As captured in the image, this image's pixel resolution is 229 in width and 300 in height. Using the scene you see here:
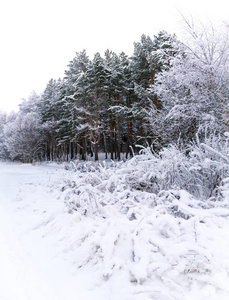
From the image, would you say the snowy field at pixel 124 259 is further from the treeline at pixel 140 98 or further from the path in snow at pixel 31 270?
the treeline at pixel 140 98

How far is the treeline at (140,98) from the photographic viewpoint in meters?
6.47

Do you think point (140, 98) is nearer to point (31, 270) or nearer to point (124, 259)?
point (124, 259)

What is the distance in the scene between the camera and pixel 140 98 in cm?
2028

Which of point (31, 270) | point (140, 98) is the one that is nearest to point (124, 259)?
point (31, 270)

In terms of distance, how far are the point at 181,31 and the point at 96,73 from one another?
1602cm

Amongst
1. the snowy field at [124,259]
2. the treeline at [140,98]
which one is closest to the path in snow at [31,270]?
the snowy field at [124,259]

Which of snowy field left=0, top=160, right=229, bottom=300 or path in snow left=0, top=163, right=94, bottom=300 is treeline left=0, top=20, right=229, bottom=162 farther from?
path in snow left=0, top=163, right=94, bottom=300

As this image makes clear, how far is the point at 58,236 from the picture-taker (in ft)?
8.86

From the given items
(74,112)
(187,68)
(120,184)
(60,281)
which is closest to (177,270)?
(60,281)

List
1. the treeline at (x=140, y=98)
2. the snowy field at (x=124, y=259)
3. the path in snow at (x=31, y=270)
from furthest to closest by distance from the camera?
the treeline at (x=140, y=98)
the path in snow at (x=31, y=270)
the snowy field at (x=124, y=259)

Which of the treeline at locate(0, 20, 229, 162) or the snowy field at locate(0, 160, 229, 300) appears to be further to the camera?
the treeline at locate(0, 20, 229, 162)

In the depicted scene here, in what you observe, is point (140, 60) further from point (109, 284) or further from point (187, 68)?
point (109, 284)

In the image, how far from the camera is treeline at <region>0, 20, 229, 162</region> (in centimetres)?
647

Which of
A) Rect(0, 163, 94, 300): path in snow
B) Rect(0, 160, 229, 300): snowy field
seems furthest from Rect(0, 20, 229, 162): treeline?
Rect(0, 163, 94, 300): path in snow
